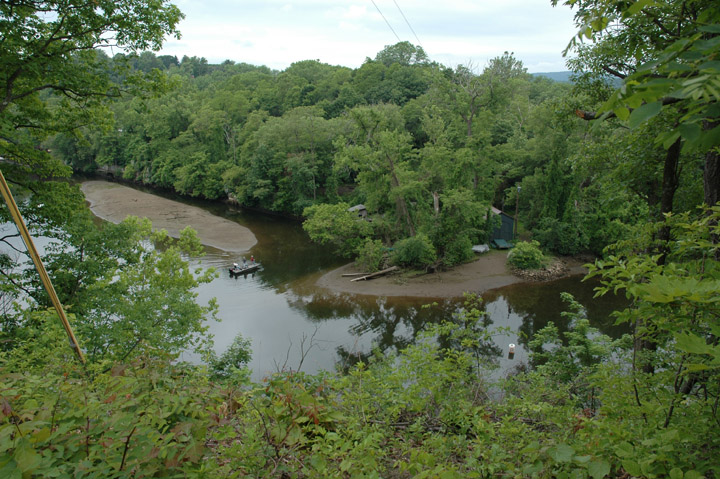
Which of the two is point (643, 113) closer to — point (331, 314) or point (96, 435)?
point (96, 435)

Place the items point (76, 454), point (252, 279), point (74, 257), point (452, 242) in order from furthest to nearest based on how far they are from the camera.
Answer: point (452, 242), point (252, 279), point (74, 257), point (76, 454)

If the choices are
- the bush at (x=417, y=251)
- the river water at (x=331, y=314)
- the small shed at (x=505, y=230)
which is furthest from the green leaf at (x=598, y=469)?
the small shed at (x=505, y=230)

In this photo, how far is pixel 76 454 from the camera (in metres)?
2.29

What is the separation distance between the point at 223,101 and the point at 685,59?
1866 inches

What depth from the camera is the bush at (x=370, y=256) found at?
72.9 ft

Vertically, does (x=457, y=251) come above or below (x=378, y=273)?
above

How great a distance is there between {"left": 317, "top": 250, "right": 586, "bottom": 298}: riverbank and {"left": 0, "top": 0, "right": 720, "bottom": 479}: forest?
3.66 ft

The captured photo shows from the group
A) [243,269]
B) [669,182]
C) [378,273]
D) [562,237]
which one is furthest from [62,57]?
[562,237]

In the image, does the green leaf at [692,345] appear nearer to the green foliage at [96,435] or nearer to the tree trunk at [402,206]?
the green foliage at [96,435]

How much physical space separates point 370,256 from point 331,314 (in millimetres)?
5502

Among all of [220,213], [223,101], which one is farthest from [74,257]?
[223,101]

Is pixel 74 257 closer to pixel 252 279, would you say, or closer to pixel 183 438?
pixel 183 438

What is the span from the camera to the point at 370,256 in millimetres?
22281

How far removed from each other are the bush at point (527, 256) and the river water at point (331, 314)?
1.26m
